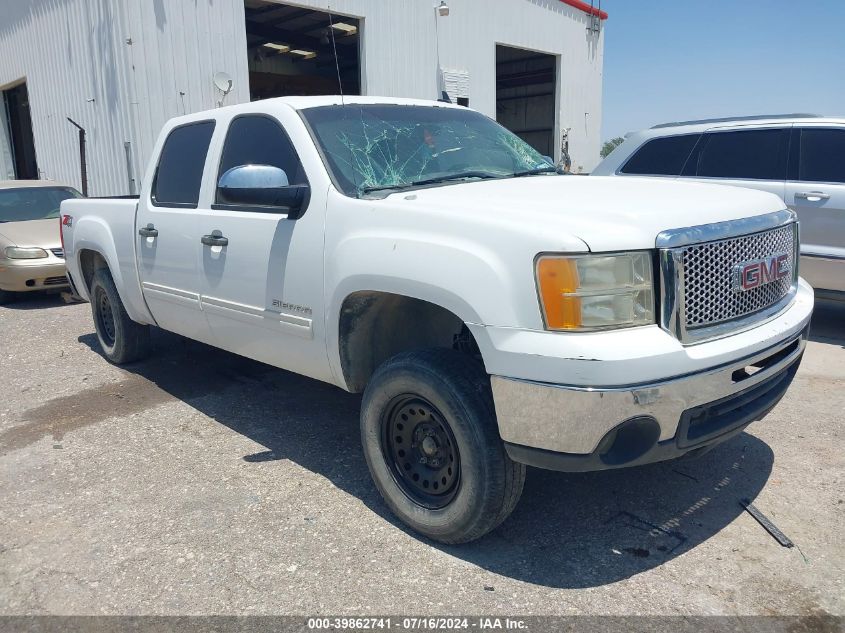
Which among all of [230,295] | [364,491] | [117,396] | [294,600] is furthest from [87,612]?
[117,396]

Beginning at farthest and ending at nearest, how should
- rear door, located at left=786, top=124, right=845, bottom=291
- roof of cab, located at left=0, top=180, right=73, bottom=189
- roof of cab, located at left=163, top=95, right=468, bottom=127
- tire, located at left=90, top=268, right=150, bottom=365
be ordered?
roof of cab, located at left=0, top=180, right=73, bottom=189
rear door, located at left=786, top=124, right=845, bottom=291
tire, located at left=90, top=268, right=150, bottom=365
roof of cab, located at left=163, top=95, right=468, bottom=127

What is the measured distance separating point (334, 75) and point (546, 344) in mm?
22302

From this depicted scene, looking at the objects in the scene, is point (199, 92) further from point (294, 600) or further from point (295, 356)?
point (294, 600)

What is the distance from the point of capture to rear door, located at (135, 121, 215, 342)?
4352 mm

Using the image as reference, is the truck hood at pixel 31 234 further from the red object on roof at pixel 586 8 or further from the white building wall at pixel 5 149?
the red object on roof at pixel 586 8

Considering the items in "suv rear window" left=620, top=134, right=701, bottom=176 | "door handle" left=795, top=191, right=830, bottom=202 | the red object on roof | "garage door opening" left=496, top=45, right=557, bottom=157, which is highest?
the red object on roof

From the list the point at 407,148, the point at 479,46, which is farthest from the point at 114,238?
the point at 479,46

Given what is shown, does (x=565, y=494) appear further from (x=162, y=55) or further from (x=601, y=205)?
(x=162, y=55)

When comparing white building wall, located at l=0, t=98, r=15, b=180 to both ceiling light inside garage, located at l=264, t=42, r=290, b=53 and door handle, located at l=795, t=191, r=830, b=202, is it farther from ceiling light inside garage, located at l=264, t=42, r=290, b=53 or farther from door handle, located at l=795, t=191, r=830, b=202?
door handle, located at l=795, t=191, r=830, b=202

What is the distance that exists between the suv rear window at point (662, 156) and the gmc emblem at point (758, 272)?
13.0ft

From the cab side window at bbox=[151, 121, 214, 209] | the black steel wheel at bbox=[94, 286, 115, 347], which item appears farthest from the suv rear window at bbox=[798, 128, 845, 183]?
the black steel wheel at bbox=[94, 286, 115, 347]

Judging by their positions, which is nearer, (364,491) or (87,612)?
(87,612)

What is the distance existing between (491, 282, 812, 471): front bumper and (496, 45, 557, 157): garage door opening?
750 inches

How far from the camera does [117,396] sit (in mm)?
5191
